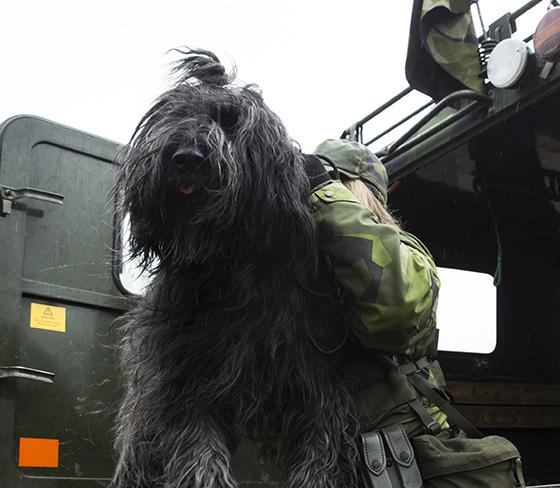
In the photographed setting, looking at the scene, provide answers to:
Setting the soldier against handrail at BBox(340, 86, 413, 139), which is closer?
the soldier

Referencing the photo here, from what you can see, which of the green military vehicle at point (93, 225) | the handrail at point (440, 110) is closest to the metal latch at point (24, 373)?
the green military vehicle at point (93, 225)

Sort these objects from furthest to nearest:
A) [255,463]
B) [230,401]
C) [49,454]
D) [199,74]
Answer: [255,463] < [49,454] < [199,74] < [230,401]

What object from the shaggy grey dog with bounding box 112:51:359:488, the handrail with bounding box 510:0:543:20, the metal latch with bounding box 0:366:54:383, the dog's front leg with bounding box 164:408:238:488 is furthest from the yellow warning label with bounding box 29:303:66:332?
the handrail with bounding box 510:0:543:20

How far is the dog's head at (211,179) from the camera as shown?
212 cm

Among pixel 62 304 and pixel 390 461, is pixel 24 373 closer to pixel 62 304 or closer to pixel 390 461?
pixel 62 304

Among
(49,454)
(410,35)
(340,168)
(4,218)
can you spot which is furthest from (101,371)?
(410,35)

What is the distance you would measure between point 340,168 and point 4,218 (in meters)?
1.71

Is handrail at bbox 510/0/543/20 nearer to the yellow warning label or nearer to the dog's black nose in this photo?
the dog's black nose

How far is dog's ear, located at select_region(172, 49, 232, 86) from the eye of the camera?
7.88 feet

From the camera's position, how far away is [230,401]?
2.24 m

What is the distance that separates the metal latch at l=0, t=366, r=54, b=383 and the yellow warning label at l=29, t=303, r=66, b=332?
21cm

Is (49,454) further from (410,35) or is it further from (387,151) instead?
(410,35)

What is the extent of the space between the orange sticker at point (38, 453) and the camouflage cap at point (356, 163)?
1784mm

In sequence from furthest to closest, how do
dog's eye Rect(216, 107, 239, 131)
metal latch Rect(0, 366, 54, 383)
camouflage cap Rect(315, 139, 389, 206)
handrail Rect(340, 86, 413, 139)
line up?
handrail Rect(340, 86, 413, 139)
metal latch Rect(0, 366, 54, 383)
camouflage cap Rect(315, 139, 389, 206)
dog's eye Rect(216, 107, 239, 131)
